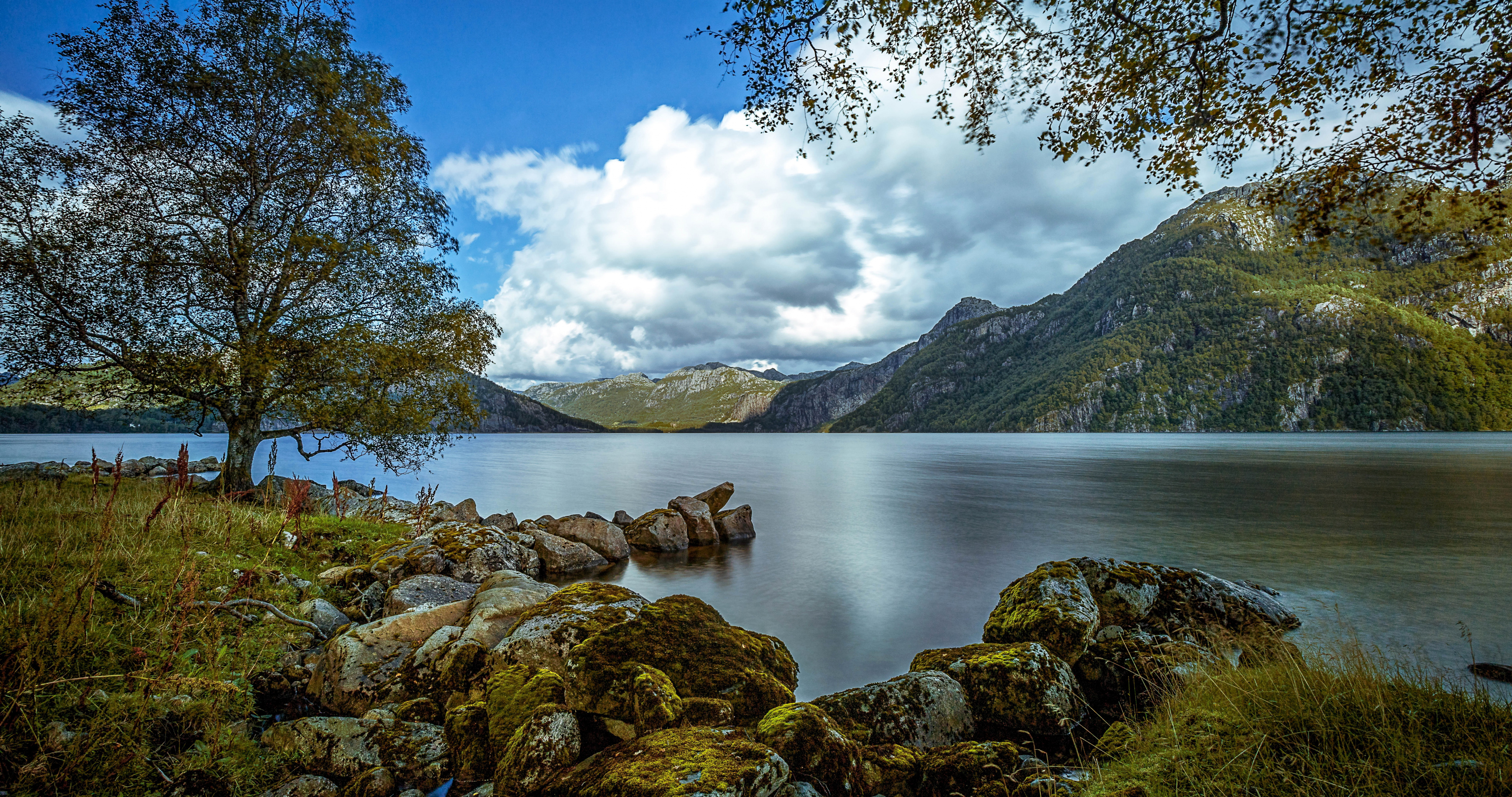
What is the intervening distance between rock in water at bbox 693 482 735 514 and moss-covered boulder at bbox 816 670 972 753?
665 inches

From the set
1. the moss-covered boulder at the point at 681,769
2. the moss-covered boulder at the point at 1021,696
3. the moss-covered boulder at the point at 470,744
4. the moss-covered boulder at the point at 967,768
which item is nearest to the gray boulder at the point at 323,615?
the moss-covered boulder at the point at 470,744

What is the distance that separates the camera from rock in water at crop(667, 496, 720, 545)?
67.1 ft

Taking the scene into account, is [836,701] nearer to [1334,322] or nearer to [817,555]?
[817,555]

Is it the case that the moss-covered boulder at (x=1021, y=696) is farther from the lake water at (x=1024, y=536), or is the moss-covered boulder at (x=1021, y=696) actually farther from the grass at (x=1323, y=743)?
the lake water at (x=1024, y=536)

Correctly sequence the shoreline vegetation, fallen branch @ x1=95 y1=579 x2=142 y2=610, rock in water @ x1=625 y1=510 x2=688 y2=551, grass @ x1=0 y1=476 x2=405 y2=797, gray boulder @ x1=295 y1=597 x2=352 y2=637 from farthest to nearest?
rock in water @ x1=625 y1=510 x2=688 y2=551, gray boulder @ x1=295 y1=597 x2=352 y2=637, fallen branch @ x1=95 y1=579 x2=142 y2=610, grass @ x1=0 y1=476 x2=405 y2=797, the shoreline vegetation

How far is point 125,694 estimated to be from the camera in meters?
4.46

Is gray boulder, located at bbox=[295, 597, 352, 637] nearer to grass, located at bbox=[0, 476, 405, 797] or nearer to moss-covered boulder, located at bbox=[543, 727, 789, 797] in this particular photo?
grass, located at bbox=[0, 476, 405, 797]

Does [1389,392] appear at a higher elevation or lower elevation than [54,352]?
higher

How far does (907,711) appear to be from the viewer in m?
5.98

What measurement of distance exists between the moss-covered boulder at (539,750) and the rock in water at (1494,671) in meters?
12.1

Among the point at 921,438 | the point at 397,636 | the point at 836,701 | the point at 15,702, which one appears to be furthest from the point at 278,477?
the point at 921,438

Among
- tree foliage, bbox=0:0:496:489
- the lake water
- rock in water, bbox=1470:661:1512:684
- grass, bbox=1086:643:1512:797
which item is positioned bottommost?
the lake water

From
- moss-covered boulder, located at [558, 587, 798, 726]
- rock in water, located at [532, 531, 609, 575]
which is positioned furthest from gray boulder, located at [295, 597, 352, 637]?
rock in water, located at [532, 531, 609, 575]

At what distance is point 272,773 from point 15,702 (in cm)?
200
